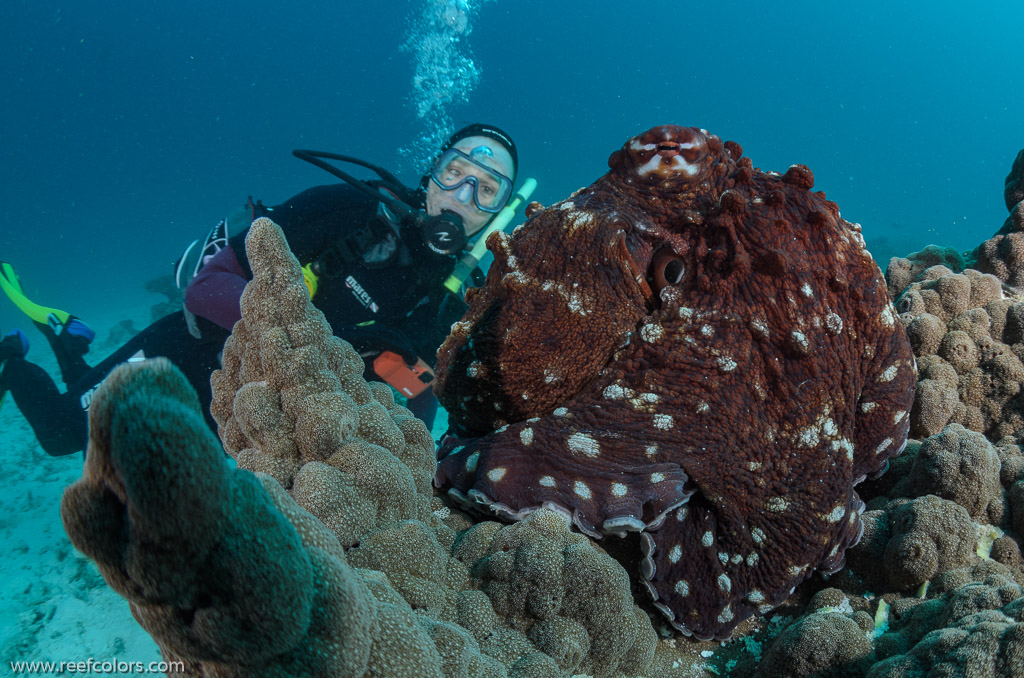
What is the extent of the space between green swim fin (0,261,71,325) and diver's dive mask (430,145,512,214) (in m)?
7.20

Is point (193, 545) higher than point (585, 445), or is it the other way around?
point (585, 445)

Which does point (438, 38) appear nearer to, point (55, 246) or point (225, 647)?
point (55, 246)

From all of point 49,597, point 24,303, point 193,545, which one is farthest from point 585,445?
point 24,303

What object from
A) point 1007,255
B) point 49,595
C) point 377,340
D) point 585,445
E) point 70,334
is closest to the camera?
point 585,445

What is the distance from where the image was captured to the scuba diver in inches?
250

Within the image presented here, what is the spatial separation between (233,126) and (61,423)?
4990 inches

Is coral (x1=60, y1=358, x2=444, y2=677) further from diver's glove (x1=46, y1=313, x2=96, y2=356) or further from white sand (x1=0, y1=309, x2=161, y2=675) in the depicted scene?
diver's glove (x1=46, y1=313, x2=96, y2=356)

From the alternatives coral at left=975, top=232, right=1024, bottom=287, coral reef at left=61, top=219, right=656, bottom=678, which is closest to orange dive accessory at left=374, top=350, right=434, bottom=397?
coral reef at left=61, top=219, right=656, bottom=678

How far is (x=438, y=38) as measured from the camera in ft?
223

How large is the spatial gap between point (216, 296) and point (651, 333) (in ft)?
17.3

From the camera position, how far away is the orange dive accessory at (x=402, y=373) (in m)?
6.75

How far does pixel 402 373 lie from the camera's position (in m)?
6.94

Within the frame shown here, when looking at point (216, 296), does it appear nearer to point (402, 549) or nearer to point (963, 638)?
point (402, 549)

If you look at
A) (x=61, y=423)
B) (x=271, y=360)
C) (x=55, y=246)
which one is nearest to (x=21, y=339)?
(x=61, y=423)
